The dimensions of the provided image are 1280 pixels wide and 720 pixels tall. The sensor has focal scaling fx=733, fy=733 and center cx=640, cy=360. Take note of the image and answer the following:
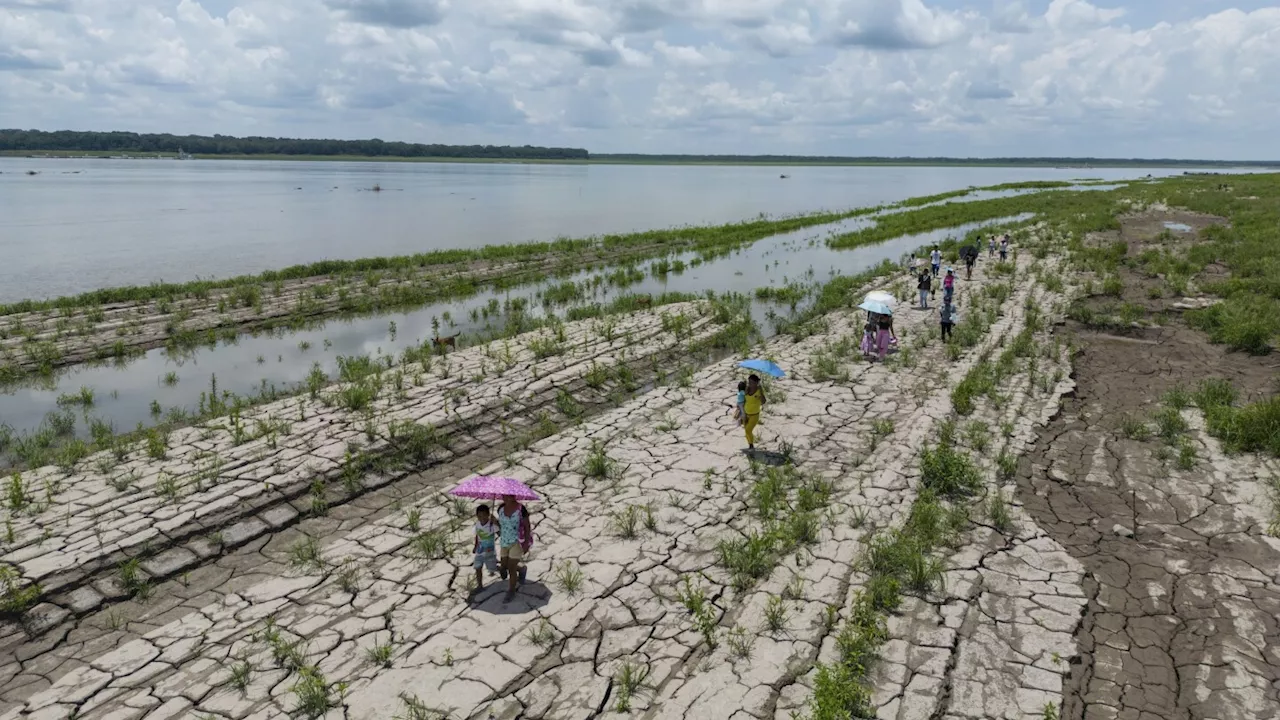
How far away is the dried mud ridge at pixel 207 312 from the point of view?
17.6 m

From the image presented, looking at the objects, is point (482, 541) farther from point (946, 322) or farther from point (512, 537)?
point (946, 322)

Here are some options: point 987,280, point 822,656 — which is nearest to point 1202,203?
point 987,280

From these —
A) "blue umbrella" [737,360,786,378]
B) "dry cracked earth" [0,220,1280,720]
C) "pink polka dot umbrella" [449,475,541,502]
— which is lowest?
"dry cracked earth" [0,220,1280,720]

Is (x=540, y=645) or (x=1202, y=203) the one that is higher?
(x=1202, y=203)

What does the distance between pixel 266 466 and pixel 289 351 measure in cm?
888

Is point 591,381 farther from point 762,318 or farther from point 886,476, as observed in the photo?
point 762,318

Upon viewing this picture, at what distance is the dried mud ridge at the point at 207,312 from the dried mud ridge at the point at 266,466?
815 centimetres

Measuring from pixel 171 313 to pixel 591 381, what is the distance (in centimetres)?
1471

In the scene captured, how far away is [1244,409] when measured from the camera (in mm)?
11164

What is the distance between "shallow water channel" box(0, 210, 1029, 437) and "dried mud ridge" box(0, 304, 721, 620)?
2.96 meters

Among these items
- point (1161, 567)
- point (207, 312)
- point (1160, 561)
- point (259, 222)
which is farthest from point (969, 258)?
point (259, 222)

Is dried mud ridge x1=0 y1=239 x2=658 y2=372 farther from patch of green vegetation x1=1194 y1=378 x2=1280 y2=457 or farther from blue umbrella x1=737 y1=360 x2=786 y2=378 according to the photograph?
patch of green vegetation x1=1194 y1=378 x2=1280 y2=457

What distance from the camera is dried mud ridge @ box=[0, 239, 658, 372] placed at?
693 inches

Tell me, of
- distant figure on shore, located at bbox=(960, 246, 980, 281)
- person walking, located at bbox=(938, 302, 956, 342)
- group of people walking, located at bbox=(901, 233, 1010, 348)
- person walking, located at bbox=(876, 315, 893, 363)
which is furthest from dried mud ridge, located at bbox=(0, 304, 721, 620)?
distant figure on shore, located at bbox=(960, 246, 980, 281)
